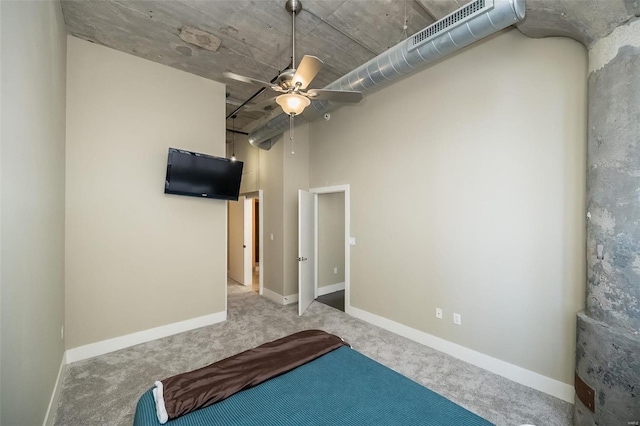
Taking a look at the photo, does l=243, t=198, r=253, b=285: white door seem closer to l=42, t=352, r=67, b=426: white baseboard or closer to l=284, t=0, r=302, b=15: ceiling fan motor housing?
l=42, t=352, r=67, b=426: white baseboard

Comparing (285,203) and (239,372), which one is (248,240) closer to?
(285,203)

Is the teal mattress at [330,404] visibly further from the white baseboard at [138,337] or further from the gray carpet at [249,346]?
the white baseboard at [138,337]

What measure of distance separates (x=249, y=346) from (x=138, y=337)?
141cm

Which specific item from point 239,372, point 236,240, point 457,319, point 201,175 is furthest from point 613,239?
point 236,240

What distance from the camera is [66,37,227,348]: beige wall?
3051 mm

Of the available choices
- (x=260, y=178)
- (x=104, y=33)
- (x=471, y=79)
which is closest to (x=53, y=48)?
(x=104, y=33)

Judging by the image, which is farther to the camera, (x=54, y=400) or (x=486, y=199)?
(x=486, y=199)

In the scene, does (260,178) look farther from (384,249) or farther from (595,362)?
(595,362)

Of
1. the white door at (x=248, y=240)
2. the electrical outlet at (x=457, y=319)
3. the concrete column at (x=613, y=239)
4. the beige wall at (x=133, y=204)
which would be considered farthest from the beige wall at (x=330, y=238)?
the concrete column at (x=613, y=239)

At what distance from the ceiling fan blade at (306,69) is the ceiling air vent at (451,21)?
1083 millimetres

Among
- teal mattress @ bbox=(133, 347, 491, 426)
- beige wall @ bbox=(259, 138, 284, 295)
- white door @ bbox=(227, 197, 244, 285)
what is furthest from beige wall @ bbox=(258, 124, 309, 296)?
teal mattress @ bbox=(133, 347, 491, 426)

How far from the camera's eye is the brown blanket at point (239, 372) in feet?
5.00

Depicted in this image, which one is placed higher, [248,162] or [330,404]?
[248,162]

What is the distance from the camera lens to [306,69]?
2053 mm
